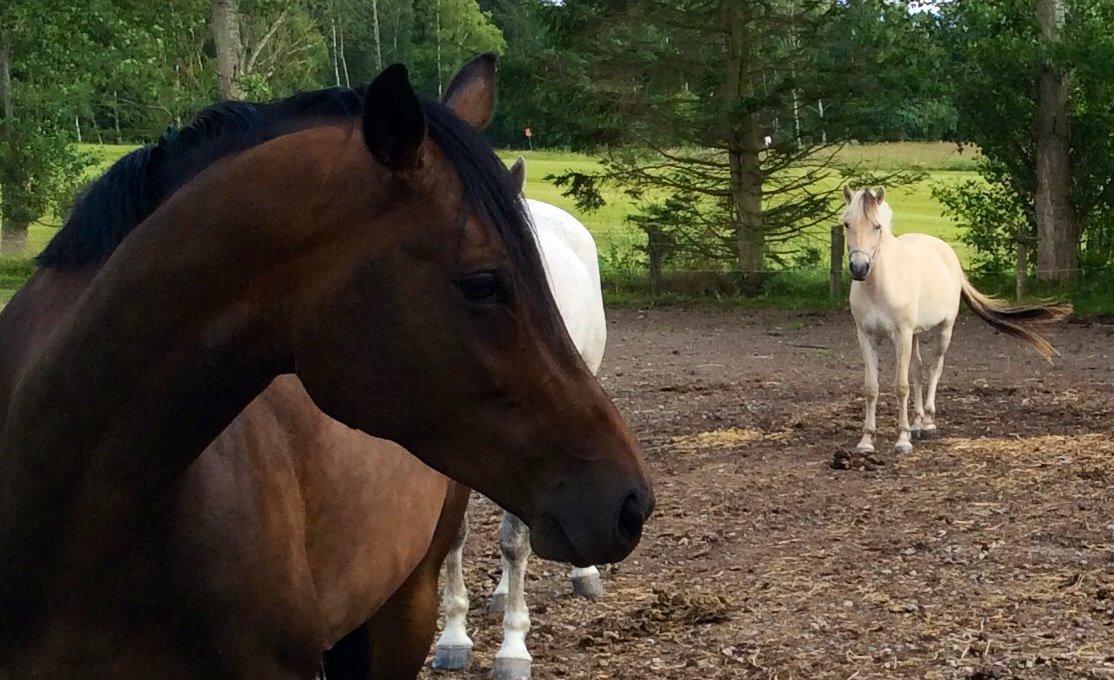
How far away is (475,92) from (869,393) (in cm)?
633

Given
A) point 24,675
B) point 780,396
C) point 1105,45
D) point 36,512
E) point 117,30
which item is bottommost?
point 780,396

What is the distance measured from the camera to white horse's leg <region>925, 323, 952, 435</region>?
27.8 feet

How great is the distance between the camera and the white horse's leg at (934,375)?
27.8ft

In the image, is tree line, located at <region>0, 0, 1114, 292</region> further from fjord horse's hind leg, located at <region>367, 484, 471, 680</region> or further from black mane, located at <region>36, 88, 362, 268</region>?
black mane, located at <region>36, 88, 362, 268</region>

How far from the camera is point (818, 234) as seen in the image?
18.0 m

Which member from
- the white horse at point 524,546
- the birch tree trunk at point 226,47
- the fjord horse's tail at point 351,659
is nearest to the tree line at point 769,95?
the birch tree trunk at point 226,47

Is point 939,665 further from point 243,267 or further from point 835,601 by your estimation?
point 243,267

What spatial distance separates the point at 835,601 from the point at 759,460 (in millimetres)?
2711

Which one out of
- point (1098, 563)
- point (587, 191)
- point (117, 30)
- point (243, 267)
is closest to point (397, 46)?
point (117, 30)

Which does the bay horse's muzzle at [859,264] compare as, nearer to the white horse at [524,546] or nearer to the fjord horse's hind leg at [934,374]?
the fjord horse's hind leg at [934,374]

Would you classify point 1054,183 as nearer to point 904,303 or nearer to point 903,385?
point 904,303

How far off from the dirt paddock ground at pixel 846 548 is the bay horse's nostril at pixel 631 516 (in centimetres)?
267

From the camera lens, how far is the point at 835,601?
4824 mm

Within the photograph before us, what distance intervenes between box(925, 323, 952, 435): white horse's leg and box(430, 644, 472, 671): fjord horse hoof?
4941 millimetres
